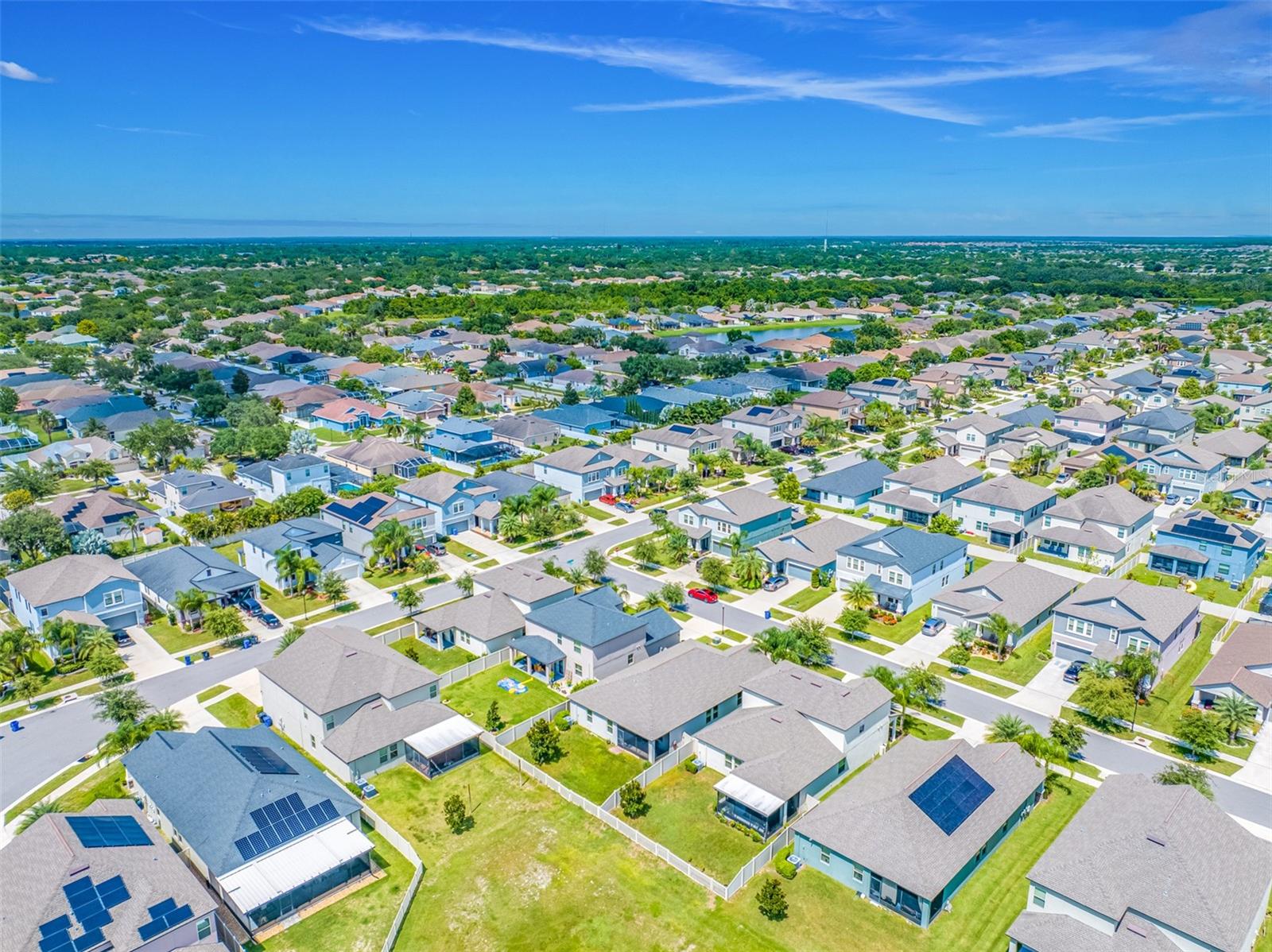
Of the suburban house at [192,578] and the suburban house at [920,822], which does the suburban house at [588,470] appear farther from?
the suburban house at [920,822]

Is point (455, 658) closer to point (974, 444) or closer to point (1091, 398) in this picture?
point (974, 444)

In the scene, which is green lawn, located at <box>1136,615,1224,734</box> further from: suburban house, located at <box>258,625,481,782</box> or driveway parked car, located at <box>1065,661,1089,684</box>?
suburban house, located at <box>258,625,481,782</box>

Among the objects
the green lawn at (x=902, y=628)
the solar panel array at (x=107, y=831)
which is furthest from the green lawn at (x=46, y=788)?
the green lawn at (x=902, y=628)

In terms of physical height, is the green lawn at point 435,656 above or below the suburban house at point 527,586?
below

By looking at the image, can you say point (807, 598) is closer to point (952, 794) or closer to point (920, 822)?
point (952, 794)

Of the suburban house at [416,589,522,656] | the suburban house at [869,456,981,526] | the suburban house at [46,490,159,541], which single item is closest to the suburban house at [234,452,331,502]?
the suburban house at [46,490,159,541]

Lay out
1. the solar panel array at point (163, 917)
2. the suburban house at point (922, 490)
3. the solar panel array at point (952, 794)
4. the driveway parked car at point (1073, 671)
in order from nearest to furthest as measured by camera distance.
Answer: the solar panel array at point (163, 917) < the solar panel array at point (952, 794) < the driveway parked car at point (1073, 671) < the suburban house at point (922, 490)

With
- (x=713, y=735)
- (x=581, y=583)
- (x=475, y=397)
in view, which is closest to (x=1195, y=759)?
(x=713, y=735)

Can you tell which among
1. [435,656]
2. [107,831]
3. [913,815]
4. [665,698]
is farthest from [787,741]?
[107,831]
